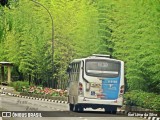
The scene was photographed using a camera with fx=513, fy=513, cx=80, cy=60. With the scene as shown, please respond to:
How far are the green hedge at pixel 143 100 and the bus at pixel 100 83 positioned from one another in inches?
118

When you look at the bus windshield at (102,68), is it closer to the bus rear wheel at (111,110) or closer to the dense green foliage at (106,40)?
the bus rear wheel at (111,110)

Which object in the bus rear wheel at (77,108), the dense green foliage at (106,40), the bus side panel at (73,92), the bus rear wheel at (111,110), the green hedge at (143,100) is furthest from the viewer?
the dense green foliage at (106,40)

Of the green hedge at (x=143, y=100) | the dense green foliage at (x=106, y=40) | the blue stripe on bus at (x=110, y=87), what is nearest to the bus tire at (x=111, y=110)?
the blue stripe on bus at (x=110, y=87)

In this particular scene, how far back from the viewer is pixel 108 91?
21.4 metres

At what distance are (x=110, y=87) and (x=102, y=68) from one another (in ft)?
2.90

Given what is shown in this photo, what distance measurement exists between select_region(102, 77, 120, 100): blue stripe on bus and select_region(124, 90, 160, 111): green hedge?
3.63 m

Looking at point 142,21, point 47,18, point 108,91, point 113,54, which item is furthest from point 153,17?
point 47,18

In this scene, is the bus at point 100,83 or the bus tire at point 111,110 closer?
the bus at point 100,83

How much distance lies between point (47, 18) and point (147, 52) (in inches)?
424

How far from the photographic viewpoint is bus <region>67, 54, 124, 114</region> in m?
21.4

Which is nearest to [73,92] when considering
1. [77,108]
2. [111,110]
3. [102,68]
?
[77,108]

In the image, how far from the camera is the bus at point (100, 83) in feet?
70.1

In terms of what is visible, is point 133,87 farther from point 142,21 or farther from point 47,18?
point 47,18

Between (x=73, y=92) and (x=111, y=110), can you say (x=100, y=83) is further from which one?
(x=73, y=92)
